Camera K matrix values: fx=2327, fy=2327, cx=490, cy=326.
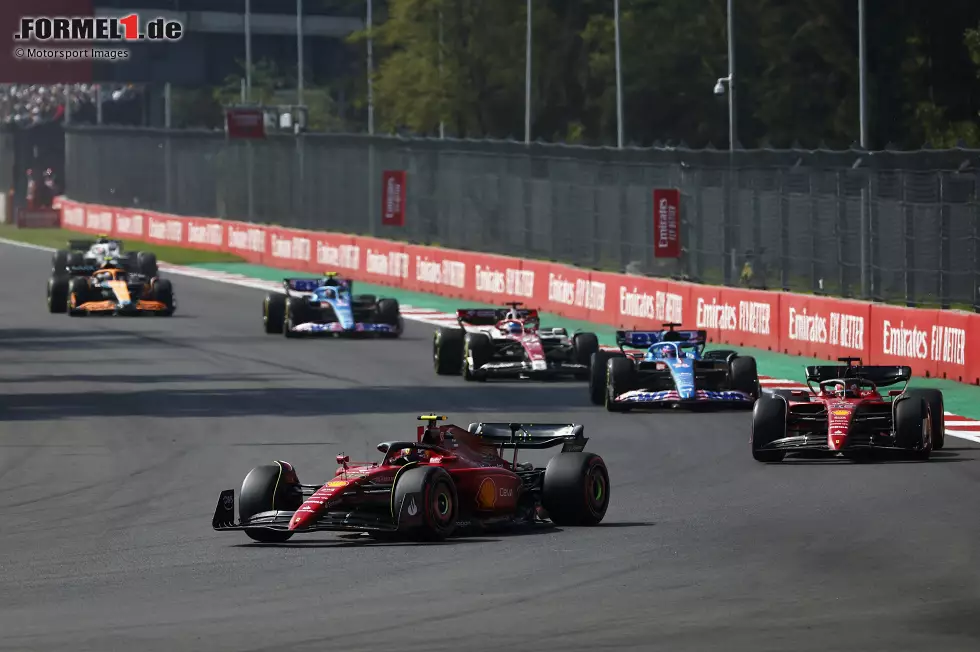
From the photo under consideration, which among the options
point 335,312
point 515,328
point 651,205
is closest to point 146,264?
point 335,312

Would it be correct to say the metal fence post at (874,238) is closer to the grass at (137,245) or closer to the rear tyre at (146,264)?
the rear tyre at (146,264)

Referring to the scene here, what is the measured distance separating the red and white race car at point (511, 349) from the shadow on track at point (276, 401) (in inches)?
11.6

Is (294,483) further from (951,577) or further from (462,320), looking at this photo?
(462,320)

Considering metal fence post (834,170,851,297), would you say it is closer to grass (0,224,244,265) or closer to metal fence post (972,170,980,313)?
metal fence post (972,170,980,313)

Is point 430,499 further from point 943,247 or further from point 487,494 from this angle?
point 943,247

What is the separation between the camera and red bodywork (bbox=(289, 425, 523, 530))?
14.7 meters

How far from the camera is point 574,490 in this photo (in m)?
15.3

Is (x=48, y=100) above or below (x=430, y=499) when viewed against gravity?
above

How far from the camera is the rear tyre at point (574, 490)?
15305 millimetres

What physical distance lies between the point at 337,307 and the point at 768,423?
16.0 meters

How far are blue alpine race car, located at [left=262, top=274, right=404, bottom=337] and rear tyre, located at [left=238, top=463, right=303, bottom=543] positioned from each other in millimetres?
18702

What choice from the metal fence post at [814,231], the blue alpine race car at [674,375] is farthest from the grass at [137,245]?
the blue alpine race car at [674,375]

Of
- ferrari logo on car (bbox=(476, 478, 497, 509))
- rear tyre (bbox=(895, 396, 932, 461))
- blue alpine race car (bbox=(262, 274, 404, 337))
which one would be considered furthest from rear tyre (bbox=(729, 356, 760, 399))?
blue alpine race car (bbox=(262, 274, 404, 337))

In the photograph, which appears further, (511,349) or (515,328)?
(511,349)
